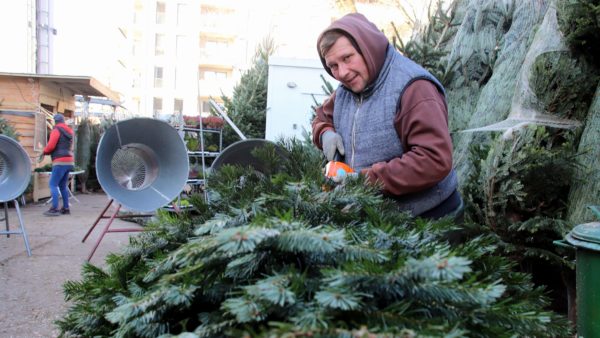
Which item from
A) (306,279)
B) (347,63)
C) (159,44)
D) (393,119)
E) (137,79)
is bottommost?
(306,279)

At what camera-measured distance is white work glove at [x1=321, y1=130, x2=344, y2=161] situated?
1.77m

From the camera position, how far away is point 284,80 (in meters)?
8.07

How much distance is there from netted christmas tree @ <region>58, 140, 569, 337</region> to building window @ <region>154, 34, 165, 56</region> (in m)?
43.8

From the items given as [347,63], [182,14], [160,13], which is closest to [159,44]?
[160,13]

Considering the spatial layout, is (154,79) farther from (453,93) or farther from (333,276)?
(333,276)

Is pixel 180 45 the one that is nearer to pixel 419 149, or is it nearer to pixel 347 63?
pixel 347 63

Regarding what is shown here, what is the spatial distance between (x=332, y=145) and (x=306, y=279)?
3.46 ft

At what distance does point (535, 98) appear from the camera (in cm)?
294

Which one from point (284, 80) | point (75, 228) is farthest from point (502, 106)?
point (75, 228)

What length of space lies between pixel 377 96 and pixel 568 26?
6.47 feet

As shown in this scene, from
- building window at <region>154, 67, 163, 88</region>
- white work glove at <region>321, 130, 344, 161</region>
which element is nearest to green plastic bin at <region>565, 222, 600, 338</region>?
white work glove at <region>321, 130, 344, 161</region>

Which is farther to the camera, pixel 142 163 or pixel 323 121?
pixel 142 163

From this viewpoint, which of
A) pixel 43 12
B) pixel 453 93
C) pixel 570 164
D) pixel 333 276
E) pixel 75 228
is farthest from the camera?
pixel 43 12

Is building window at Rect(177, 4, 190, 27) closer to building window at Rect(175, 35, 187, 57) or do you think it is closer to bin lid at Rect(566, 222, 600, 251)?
building window at Rect(175, 35, 187, 57)
